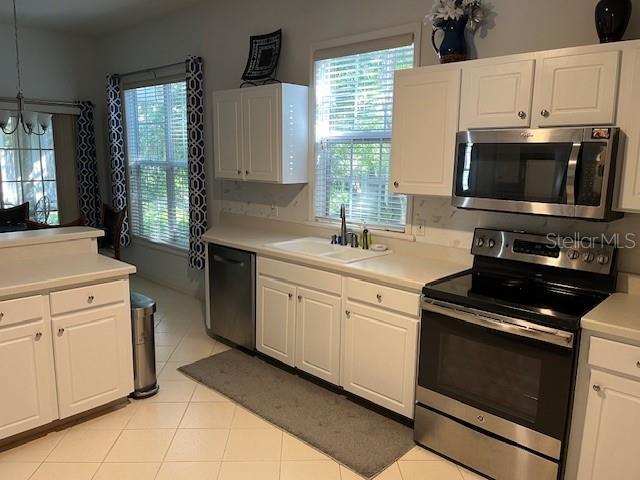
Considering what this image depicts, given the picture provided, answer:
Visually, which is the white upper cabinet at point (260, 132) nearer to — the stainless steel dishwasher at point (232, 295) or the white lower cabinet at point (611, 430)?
the stainless steel dishwasher at point (232, 295)

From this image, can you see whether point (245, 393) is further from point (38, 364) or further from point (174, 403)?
point (38, 364)

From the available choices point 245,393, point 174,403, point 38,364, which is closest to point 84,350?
point 38,364

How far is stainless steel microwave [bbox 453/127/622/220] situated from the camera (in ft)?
6.97

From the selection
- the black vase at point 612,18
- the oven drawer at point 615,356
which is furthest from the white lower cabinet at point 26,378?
the black vase at point 612,18

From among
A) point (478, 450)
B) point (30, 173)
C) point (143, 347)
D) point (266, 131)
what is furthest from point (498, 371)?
point (30, 173)

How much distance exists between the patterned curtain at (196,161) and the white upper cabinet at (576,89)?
123 inches

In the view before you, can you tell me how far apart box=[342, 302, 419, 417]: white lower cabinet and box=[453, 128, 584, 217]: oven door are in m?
0.74

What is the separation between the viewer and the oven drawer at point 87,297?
2520mm

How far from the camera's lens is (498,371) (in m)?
2.22

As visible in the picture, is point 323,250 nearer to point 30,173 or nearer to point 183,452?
point 183,452

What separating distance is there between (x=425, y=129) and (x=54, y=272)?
2.12m

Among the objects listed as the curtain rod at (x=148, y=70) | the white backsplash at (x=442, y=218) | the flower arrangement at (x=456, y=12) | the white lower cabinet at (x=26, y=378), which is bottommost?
the white lower cabinet at (x=26, y=378)

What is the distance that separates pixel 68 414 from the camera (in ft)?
8.66

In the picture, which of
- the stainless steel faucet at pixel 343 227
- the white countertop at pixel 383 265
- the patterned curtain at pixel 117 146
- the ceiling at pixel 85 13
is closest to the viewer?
the white countertop at pixel 383 265
